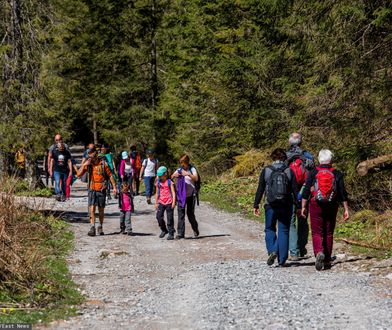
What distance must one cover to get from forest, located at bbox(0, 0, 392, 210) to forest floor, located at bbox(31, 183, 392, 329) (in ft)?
13.8

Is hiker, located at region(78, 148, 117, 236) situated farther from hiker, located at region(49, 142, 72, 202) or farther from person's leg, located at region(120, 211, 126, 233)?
hiker, located at region(49, 142, 72, 202)

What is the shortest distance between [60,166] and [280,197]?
12.1 meters

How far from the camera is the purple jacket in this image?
15.6 metres

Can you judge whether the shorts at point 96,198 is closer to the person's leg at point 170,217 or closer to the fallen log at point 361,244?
the person's leg at point 170,217

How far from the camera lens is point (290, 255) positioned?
12430mm

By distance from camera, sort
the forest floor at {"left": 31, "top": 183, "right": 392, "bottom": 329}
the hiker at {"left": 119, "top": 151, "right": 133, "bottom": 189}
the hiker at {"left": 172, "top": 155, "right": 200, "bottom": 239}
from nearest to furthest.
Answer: the forest floor at {"left": 31, "top": 183, "right": 392, "bottom": 329}, the hiker at {"left": 172, "top": 155, "right": 200, "bottom": 239}, the hiker at {"left": 119, "top": 151, "right": 133, "bottom": 189}

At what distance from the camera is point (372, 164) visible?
1515 centimetres

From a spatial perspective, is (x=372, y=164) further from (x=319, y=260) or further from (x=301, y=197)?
(x=319, y=260)

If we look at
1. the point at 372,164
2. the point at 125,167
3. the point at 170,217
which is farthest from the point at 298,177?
the point at 125,167

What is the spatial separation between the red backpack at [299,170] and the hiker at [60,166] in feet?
36.7

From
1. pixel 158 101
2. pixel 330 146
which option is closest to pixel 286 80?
pixel 330 146

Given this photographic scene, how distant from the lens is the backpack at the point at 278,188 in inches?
445

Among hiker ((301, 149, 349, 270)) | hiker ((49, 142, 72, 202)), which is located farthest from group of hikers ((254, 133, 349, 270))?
hiker ((49, 142, 72, 202))

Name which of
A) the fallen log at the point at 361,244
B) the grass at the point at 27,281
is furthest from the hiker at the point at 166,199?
the fallen log at the point at 361,244
